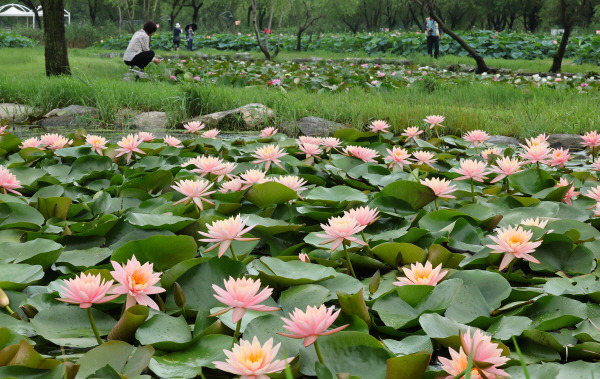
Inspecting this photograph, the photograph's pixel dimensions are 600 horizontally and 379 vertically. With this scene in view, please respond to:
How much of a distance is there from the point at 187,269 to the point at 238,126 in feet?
9.63

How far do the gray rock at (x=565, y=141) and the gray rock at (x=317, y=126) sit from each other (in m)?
1.36

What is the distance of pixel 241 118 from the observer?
3883 millimetres

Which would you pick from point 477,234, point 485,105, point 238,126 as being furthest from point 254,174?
point 485,105

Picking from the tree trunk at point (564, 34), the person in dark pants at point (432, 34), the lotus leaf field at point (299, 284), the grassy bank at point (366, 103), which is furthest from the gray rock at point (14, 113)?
the person in dark pants at point (432, 34)

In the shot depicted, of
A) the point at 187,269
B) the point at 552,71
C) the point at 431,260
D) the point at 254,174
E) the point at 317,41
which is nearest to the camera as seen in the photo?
the point at 187,269

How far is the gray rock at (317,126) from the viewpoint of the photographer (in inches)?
138

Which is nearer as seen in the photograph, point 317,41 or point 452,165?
point 452,165

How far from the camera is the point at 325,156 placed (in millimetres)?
2529

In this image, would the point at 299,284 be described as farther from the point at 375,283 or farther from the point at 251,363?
the point at 251,363

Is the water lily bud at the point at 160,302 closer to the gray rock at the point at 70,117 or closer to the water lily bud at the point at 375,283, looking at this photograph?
the water lily bud at the point at 375,283

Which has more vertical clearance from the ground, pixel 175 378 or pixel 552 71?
pixel 552 71

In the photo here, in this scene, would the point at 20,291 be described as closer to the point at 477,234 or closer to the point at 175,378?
the point at 175,378

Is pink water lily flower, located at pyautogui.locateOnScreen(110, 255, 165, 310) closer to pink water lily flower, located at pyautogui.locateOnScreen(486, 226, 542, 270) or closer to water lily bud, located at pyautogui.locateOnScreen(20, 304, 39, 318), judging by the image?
water lily bud, located at pyautogui.locateOnScreen(20, 304, 39, 318)

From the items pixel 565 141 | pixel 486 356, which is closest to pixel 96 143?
pixel 486 356
